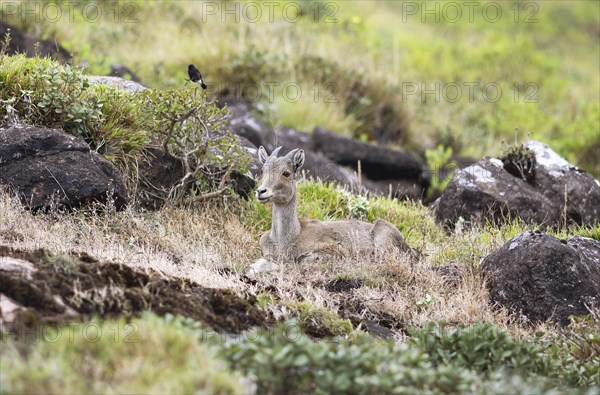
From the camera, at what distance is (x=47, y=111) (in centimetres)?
1042

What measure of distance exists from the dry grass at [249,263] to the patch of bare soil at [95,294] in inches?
15.1

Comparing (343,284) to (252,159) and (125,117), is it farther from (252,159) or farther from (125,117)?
(125,117)

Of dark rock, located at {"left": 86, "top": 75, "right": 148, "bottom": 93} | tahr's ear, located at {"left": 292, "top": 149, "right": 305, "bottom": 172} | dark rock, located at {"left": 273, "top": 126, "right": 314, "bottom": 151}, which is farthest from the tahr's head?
dark rock, located at {"left": 273, "top": 126, "right": 314, "bottom": 151}

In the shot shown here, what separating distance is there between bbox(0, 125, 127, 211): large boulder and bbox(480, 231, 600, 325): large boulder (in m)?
4.54

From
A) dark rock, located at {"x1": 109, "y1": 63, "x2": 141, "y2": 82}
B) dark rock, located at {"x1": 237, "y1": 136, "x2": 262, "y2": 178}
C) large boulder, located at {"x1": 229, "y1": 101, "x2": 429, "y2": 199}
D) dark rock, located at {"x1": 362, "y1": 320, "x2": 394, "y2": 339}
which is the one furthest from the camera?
large boulder, located at {"x1": 229, "y1": 101, "x2": 429, "y2": 199}

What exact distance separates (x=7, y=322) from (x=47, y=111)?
5.09m

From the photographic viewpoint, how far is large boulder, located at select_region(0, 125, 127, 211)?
9.66 metres

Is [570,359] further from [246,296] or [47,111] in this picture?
[47,111]

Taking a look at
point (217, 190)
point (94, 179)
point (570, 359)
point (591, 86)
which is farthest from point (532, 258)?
point (591, 86)

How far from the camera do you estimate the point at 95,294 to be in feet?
21.0

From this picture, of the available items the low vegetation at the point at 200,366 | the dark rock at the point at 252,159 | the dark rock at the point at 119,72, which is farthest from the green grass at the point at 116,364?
the dark rock at the point at 119,72

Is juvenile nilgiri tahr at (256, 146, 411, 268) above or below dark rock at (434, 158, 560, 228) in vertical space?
above

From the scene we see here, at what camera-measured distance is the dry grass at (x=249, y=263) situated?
27.1 feet

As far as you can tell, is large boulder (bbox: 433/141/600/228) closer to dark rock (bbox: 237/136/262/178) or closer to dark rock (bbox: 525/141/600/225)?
dark rock (bbox: 525/141/600/225)
